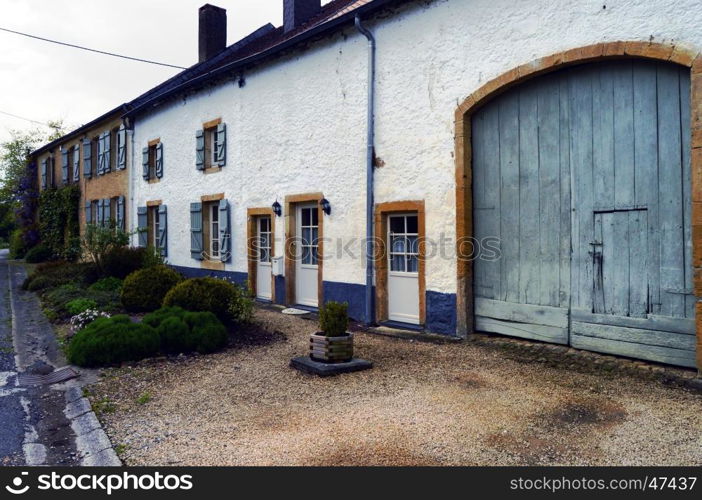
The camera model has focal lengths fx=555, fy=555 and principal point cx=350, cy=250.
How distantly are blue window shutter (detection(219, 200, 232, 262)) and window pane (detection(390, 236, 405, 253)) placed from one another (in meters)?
4.73

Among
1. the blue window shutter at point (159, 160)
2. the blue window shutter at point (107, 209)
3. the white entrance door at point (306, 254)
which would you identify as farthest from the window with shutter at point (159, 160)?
the white entrance door at point (306, 254)

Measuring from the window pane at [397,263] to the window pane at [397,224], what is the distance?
15.5 inches

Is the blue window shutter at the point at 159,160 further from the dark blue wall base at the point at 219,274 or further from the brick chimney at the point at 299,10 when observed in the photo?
the brick chimney at the point at 299,10

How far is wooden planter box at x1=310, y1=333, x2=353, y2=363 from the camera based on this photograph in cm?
579

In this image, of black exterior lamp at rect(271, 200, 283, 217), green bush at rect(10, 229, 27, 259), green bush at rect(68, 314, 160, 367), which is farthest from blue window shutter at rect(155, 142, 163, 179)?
green bush at rect(10, 229, 27, 259)

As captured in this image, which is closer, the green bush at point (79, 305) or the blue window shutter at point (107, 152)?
the green bush at point (79, 305)

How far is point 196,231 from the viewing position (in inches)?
512

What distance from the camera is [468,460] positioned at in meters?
3.55

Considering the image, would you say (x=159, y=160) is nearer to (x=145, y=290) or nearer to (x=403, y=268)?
(x=145, y=290)

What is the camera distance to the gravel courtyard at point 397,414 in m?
3.64

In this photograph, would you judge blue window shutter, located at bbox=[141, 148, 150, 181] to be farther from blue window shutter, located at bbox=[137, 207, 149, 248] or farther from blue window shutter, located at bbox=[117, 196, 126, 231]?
blue window shutter, located at bbox=[117, 196, 126, 231]

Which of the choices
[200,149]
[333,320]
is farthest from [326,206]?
[200,149]

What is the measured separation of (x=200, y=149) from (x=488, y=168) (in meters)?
7.74
